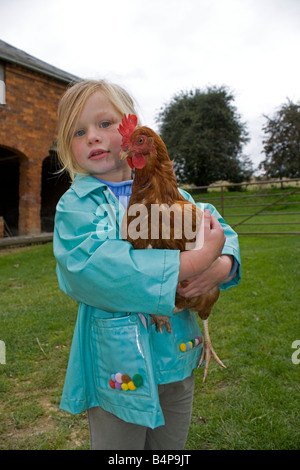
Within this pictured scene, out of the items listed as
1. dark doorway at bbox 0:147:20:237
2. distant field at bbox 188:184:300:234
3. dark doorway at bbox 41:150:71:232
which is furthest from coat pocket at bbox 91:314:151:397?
dark doorway at bbox 0:147:20:237

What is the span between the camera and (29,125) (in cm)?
1019

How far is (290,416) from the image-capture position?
257 centimetres

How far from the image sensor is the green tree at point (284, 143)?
2433 centimetres

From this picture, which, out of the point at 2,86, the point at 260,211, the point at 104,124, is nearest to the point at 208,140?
the point at 260,211

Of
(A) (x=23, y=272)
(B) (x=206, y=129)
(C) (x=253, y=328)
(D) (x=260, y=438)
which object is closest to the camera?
(D) (x=260, y=438)

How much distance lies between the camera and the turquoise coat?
1.05m

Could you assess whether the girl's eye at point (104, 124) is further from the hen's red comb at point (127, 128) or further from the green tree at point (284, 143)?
the green tree at point (284, 143)

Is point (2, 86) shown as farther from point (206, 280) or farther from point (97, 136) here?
point (206, 280)

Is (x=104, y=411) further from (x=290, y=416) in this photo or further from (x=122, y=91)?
(x=290, y=416)

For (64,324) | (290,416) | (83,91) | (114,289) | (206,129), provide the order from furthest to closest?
(206,129), (64,324), (290,416), (83,91), (114,289)

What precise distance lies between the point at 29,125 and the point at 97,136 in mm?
9862

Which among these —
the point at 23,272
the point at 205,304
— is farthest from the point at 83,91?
the point at 23,272

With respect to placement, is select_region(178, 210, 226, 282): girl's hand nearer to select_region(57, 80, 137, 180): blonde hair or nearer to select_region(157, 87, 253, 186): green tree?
select_region(57, 80, 137, 180): blonde hair
